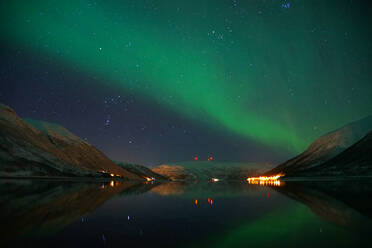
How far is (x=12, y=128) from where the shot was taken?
117188mm

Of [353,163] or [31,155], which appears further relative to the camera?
[353,163]

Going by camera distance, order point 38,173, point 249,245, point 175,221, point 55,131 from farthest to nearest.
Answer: point 55,131, point 38,173, point 175,221, point 249,245

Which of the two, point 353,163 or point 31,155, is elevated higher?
point 353,163

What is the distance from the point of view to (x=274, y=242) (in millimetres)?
8977

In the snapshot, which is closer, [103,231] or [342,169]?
[103,231]

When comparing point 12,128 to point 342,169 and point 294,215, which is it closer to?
point 294,215

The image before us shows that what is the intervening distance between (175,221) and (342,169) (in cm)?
15823

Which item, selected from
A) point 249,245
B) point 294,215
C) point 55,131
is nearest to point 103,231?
point 249,245

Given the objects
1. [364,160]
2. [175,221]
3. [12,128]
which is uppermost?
[12,128]

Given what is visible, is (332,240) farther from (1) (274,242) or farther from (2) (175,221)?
(2) (175,221)

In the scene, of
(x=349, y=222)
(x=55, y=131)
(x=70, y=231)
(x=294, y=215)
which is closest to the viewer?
(x=70, y=231)

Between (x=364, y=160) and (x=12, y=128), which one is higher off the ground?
(x=12, y=128)

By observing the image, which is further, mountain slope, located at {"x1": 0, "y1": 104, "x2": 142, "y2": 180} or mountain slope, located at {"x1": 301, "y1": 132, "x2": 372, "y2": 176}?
mountain slope, located at {"x1": 301, "y1": 132, "x2": 372, "y2": 176}

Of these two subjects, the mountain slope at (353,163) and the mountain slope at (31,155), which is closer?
the mountain slope at (31,155)
